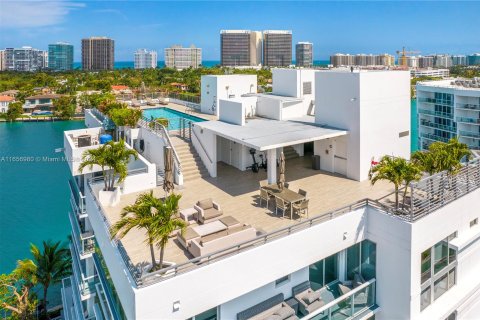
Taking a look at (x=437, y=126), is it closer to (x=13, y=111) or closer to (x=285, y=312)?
(x=285, y=312)

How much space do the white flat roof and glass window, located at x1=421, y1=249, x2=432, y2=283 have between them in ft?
18.9

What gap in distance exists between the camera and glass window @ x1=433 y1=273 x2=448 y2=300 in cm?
1233

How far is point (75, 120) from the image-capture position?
100938 millimetres

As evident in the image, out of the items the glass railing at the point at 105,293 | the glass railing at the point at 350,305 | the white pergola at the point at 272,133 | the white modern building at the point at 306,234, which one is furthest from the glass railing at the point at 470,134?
the glass railing at the point at 105,293

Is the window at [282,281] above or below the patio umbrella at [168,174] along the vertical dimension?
below

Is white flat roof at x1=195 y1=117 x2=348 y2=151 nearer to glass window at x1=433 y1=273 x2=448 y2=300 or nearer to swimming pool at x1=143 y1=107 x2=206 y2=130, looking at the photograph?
glass window at x1=433 y1=273 x2=448 y2=300

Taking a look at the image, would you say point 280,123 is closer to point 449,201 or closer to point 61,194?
point 449,201

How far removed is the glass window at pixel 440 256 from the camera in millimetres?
12016

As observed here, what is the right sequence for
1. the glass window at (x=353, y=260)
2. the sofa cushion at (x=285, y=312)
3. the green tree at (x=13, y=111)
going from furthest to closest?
the green tree at (x=13, y=111), the glass window at (x=353, y=260), the sofa cushion at (x=285, y=312)

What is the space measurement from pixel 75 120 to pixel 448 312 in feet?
340

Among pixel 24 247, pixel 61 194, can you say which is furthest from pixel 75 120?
pixel 24 247

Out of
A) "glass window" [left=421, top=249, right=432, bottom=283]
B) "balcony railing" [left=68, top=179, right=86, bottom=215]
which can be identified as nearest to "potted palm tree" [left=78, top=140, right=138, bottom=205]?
"balcony railing" [left=68, top=179, right=86, bottom=215]

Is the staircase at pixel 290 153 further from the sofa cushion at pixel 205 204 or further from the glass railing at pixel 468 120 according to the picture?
the glass railing at pixel 468 120

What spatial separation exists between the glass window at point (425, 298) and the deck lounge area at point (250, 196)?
11.3 feet
